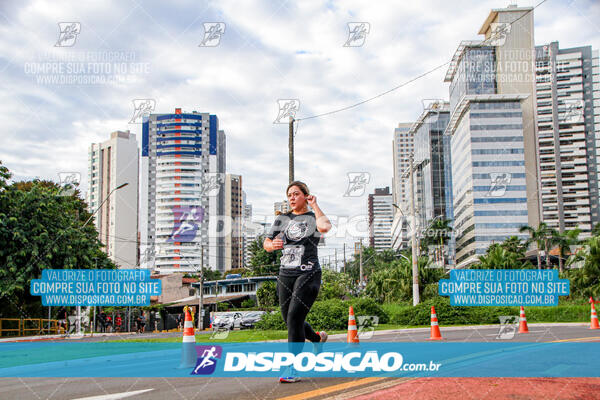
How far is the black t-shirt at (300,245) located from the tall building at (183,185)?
445 feet

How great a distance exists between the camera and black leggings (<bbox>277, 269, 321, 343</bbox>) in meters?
4.49

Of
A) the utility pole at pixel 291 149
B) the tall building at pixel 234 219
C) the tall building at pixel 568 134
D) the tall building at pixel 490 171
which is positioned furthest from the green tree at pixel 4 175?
the tall building at pixel 568 134

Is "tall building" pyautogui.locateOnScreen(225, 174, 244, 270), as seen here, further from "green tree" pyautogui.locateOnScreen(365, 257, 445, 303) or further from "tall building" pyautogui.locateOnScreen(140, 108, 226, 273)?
"green tree" pyautogui.locateOnScreen(365, 257, 445, 303)

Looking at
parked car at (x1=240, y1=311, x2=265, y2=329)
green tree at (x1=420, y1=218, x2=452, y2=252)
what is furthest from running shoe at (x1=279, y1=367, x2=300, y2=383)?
green tree at (x1=420, y1=218, x2=452, y2=252)

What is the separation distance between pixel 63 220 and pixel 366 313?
16.9 metres

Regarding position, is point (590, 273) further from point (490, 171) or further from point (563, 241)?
point (490, 171)

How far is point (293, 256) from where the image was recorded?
15.2 ft

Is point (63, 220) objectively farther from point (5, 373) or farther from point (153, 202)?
point (153, 202)

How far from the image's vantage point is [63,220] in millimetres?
28047

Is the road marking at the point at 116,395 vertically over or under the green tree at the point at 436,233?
under

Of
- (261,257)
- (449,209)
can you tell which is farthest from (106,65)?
(449,209)

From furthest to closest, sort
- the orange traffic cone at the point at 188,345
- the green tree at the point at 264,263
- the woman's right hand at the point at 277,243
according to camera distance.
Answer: the green tree at the point at 264,263
the orange traffic cone at the point at 188,345
the woman's right hand at the point at 277,243

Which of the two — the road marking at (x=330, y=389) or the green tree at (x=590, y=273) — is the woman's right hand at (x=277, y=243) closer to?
the road marking at (x=330, y=389)

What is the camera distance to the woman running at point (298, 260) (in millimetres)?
4508
